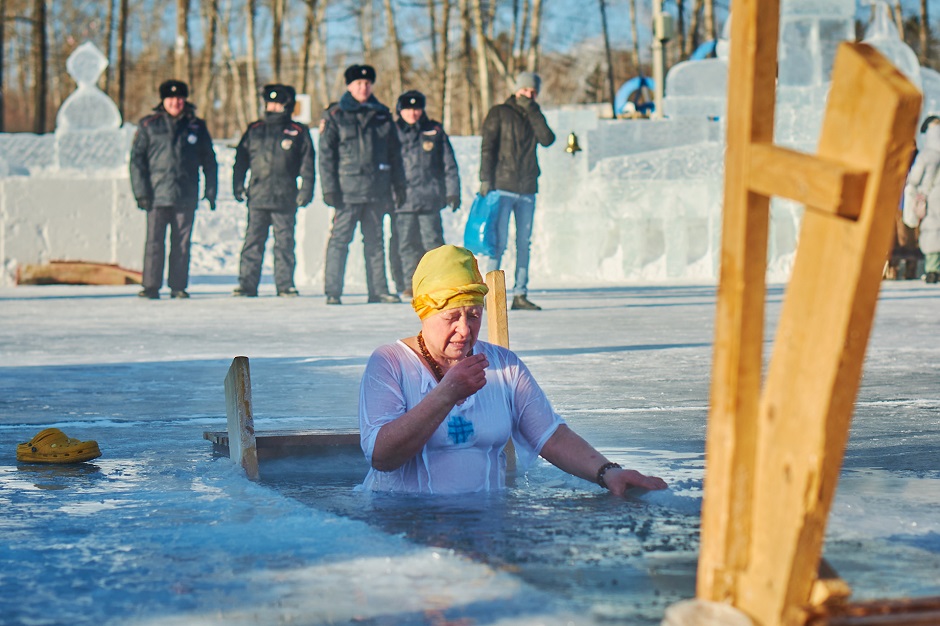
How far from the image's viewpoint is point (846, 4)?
791 inches

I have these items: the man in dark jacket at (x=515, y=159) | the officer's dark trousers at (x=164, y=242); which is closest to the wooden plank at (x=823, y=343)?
the man in dark jacket at (x=515, y=159)

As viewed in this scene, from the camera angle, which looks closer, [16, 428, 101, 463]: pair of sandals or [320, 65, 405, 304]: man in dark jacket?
[16, 428, 101, 463]: pair of sandals

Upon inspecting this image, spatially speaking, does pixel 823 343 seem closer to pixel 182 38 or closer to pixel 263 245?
pixel 263 245

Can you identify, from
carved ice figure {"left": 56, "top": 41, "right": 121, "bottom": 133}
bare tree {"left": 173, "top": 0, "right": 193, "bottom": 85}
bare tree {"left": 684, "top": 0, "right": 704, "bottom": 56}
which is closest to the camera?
carved ice figure {"left": 56, "top": 41, "right": 121, "bottom": 133}

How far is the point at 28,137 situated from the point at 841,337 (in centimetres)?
2053

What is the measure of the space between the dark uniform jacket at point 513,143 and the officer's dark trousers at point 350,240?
1684mm

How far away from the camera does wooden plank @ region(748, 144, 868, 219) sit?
1.80 m

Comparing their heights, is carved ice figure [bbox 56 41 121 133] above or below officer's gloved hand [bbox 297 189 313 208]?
above

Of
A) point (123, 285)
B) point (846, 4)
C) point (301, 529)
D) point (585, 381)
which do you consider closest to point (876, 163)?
point (301, 529)

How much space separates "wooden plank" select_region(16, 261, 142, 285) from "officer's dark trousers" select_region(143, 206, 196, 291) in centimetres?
402

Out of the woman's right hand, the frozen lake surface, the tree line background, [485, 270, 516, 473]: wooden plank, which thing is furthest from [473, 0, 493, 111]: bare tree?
the woman's right hand

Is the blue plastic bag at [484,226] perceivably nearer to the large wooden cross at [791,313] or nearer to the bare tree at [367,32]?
the large wooden cross at [791,313]

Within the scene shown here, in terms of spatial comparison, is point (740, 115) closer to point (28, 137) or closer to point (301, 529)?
point (301, 529)

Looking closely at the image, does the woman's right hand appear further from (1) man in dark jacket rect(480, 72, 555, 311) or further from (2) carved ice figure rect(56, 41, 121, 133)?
(2) carved ice figure rect(56, 41, 121, 133)
